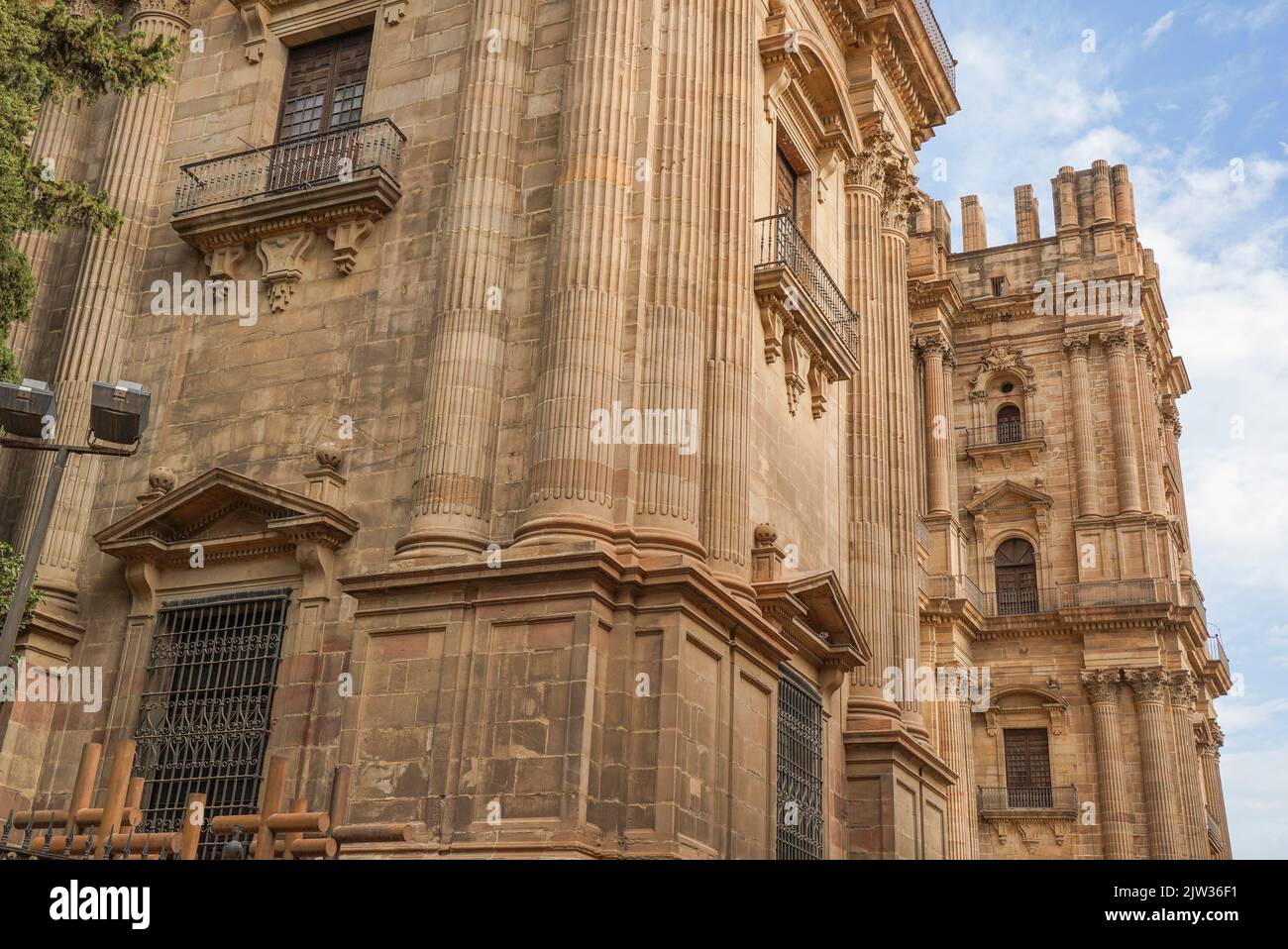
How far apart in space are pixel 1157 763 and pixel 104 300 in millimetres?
33624

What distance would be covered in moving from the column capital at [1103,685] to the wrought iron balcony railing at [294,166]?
31219 millimetres

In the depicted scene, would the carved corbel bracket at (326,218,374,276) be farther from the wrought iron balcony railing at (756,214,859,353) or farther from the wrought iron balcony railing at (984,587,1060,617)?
the wrought iron balcony railing at (984,587,1060,617)

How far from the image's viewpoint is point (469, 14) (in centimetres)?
2025

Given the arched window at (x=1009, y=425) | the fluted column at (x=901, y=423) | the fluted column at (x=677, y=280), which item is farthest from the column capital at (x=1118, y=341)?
the fluted column at (x=677, y=280)

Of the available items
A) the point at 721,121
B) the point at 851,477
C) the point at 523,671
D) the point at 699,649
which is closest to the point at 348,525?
the point at 523,671

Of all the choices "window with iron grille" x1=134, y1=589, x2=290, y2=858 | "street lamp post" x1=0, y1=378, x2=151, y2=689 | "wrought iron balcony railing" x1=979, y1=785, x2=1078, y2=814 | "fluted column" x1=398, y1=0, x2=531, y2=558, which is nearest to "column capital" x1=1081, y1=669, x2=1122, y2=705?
"wrought iron balcony railing" x1=979, y1=785, x2=1078, y2=814

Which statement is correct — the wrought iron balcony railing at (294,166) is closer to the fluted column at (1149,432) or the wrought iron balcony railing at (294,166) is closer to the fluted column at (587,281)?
the fluted column at (587,281)

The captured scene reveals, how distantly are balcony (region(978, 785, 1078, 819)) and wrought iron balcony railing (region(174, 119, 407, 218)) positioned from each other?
1210 inches

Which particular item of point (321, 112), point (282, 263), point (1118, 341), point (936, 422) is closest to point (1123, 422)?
point (1118, 341)

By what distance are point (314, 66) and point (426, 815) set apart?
12808 millimetres

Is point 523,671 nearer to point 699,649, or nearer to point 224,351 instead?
point 699,649

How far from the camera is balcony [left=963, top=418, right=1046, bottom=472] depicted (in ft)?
155
